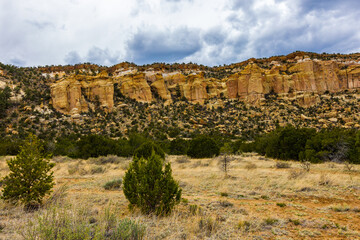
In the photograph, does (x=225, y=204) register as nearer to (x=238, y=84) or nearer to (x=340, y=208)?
(x=340, y=208)

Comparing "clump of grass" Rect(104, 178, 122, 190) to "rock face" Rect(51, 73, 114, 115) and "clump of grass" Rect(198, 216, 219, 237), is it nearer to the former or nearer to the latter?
"clump of grass" Rect(198, 216, 219, 237)

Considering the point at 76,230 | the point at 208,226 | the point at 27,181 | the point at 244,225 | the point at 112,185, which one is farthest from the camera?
the point at 112,185

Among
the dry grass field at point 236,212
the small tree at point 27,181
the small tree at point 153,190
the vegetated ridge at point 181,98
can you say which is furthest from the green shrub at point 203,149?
the vegetated ridge at point 181,98

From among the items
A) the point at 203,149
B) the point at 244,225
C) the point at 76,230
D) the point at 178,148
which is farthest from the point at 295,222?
the point at 178,148

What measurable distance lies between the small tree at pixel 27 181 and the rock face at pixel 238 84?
1805 inches

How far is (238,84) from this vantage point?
190ft

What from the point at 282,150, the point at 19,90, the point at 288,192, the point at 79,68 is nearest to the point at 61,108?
the point at 19,90

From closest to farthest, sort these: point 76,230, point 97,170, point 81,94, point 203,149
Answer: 1. point 76,230
2. point 97,170
3. point 203,149
4. point 81,94

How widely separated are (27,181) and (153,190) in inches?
159

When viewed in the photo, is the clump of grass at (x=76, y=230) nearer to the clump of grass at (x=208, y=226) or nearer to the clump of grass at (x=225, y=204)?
the clump of grass at (x=208, y=226)

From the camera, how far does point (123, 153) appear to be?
22.9 m

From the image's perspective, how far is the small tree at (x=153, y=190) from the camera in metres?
5.21

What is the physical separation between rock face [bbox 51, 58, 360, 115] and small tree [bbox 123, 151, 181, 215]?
47.6m

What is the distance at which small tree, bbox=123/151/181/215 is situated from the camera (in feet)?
17.1
